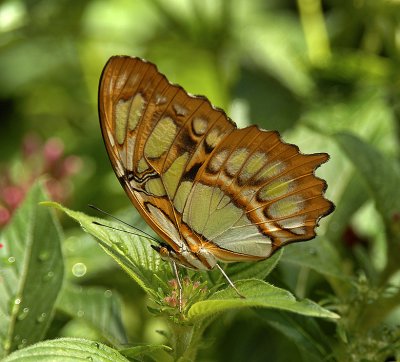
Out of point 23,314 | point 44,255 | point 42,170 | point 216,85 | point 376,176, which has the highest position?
point 216,85

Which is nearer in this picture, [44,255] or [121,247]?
[121,247]

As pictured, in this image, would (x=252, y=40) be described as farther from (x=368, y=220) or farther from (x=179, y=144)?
(x=179, y=144)

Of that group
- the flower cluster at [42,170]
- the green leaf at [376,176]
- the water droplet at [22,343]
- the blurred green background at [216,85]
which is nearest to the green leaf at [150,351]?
the water droplet at [22,343]

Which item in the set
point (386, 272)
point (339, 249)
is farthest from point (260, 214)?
point (339, 249)

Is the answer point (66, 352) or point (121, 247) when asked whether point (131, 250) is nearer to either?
point (121, 247)

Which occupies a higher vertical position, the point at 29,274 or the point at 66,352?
the point at 29,274

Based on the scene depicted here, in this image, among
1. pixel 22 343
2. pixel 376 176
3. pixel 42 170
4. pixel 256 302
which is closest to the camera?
pixel 256 302

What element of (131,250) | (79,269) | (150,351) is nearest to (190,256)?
(131,250)
